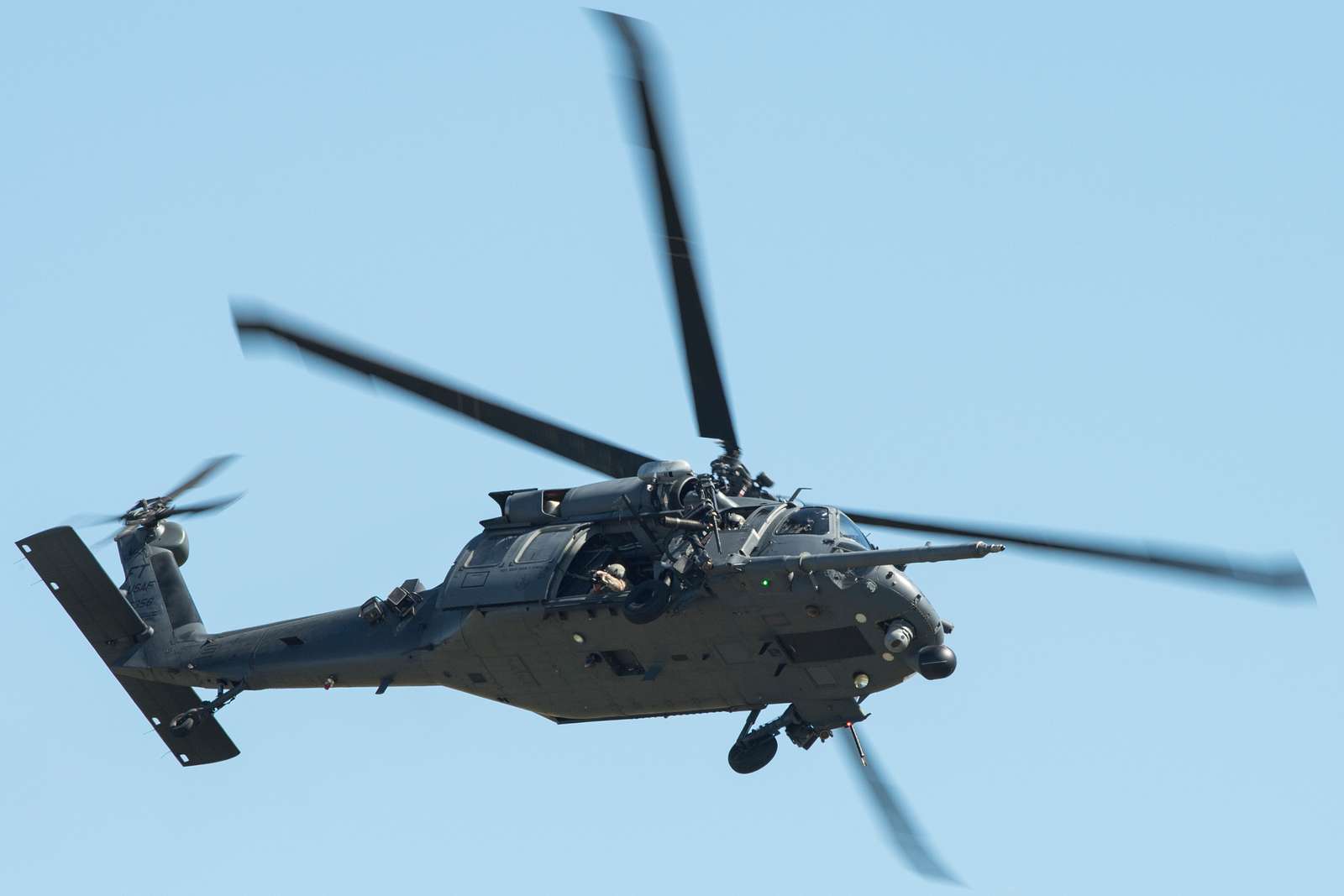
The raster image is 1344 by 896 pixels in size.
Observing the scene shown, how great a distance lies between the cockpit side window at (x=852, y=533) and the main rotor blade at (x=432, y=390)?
3872 millimetres

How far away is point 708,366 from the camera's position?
25203 mm

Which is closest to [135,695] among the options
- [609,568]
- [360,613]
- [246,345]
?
[360,613]

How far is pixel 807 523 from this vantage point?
87.0ft

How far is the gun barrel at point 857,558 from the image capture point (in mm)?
23250

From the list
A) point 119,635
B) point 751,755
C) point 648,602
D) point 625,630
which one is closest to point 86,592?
point 119,635

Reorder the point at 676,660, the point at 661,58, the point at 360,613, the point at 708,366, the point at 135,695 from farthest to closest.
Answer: the point at 135,695
the point at 360,613
the point at 676,660
the point at 708,366
the point at 661,58

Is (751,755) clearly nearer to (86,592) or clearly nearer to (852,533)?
(852,533)

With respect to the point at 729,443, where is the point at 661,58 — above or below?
above

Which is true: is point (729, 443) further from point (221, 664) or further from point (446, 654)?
point (221, 664)

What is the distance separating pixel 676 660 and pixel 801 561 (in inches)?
105

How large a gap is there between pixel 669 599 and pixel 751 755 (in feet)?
8.58

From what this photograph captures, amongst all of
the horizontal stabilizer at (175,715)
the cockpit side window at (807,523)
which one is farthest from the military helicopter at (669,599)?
the horizontal stabilizer at (175,715)

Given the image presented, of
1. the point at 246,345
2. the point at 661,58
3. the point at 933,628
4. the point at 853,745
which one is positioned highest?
the point at 661,58

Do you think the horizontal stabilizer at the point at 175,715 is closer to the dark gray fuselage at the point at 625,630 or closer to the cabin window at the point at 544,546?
the dark gray fuselage at the point at 625,630
